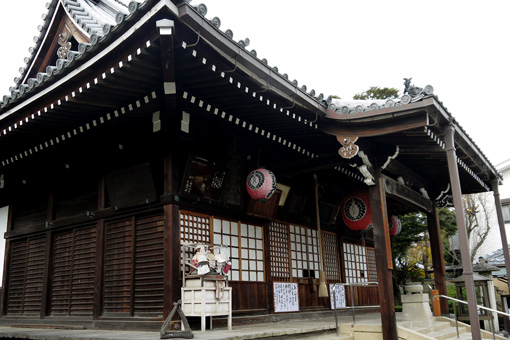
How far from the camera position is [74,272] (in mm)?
8648

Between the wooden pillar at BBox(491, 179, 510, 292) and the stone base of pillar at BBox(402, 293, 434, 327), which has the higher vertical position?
the wooden pillar at BBox(491, 179, 510, 292)

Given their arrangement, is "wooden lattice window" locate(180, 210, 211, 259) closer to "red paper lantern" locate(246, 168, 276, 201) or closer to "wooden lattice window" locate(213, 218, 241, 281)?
"wooden lattice window" locate(213, 218, 241, 281)

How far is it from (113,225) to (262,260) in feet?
9.77

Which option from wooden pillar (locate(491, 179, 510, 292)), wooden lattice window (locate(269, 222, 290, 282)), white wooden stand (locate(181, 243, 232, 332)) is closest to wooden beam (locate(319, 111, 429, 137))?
wooden lattice window (locate(269, 222, 290, 282))

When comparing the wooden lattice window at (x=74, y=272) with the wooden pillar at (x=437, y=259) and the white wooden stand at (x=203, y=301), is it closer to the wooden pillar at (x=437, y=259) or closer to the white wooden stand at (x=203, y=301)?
the white wooden stand at (x=203, y=301)

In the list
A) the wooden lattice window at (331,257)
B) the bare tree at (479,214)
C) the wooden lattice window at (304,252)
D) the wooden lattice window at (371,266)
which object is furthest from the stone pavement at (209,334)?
the bare tree at (479,214)

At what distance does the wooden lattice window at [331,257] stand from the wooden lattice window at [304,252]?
16.3 inches

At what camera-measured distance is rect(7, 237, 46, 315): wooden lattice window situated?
370 inches

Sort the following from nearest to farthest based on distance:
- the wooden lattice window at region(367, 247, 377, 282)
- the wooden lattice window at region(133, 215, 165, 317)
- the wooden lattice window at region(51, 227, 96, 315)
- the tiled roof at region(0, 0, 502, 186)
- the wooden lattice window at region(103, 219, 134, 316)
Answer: the tiled roof at region(0, 0, 502, 186)
the wooden lattice window at region(133, 215, 165, 317)
the wooden lattice window at region(103, 219, 134, 316)
the wooden lattice window at region(51, 227, 96, 315)
the wooden lattice window at region(367, 247, 377, 282)

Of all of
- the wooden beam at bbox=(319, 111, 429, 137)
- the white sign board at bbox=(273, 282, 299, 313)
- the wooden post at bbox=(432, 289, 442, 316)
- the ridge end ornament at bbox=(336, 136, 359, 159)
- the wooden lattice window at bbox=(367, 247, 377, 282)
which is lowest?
the wooden post at bbox=(432, 289, 442, 316)

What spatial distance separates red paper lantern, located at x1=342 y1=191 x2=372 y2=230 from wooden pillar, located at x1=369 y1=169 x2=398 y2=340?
6.63ft

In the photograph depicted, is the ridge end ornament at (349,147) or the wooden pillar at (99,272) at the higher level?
the ridge end ornament at (349,147)

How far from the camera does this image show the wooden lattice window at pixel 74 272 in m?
8.32

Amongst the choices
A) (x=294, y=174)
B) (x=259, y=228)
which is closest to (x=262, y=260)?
(x=259, y=228)
